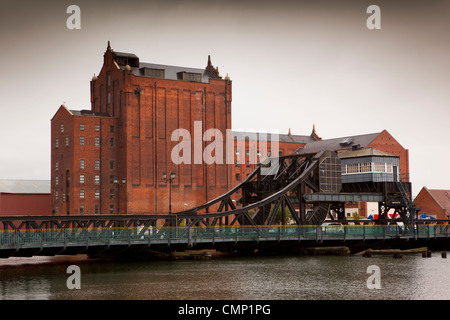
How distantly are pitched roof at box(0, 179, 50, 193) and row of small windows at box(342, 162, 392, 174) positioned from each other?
54.6 m

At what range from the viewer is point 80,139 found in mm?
78812

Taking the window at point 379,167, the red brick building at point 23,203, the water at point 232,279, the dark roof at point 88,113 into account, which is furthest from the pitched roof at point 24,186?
the window at point 379,167

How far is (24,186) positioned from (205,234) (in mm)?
57555

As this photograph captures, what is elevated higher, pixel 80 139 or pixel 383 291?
pixel 80 139

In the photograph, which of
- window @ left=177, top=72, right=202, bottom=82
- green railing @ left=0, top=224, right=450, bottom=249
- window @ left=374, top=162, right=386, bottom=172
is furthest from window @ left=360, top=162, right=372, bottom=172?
window @ left=177, top=72, right=202, bottom=82

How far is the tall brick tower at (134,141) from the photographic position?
78.8m

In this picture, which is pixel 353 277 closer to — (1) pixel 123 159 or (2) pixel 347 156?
(2) pixel 347 156

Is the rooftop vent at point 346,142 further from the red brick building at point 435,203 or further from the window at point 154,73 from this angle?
the window at point 154,73

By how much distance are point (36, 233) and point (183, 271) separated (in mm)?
10287

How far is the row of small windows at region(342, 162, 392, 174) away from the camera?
5970cm

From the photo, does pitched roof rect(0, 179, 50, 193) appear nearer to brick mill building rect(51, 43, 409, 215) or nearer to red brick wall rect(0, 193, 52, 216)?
red brick wall rect(0, 193, 52, 216)

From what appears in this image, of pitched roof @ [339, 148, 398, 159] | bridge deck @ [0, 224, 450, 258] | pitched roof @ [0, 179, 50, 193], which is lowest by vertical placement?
bridge deck @ [0, 224, 450, 258]

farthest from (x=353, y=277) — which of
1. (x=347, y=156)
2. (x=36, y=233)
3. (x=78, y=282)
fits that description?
(x=347, y=156)
